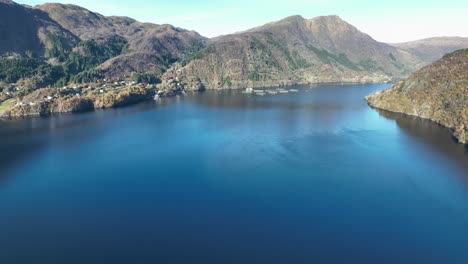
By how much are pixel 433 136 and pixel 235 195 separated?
134 feet

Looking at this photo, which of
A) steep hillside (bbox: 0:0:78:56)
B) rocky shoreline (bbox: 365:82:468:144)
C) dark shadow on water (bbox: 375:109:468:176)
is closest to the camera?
dark shadow on water (bbox: 375:109:468:176)

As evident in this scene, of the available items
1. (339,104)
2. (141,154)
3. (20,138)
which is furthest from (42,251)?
(339,104)

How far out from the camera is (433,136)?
55594 millimetres

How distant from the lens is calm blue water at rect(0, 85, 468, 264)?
1014 inches

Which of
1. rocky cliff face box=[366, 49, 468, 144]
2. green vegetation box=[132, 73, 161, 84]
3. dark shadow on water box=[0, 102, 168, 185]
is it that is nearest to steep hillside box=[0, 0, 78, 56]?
green vegetation box=[132, 73, 161, 84]

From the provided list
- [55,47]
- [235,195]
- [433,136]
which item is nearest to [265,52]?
[55,47]

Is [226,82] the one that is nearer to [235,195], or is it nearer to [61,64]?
[61,64]

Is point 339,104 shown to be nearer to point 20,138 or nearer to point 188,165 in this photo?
point 188,165

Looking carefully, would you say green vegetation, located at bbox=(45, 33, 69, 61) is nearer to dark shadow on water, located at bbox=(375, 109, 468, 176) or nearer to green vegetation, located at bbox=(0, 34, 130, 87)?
green vegetation, located at bbox=(0, 34, 130, 87)

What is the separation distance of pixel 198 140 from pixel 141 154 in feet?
36.4

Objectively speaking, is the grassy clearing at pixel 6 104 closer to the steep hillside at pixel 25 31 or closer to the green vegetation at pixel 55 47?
the green vegetation at pixel 55 47

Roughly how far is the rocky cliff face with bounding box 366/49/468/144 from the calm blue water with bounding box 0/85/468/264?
3.43 metres

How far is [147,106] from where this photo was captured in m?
97.4

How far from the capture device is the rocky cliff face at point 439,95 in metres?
59.8
